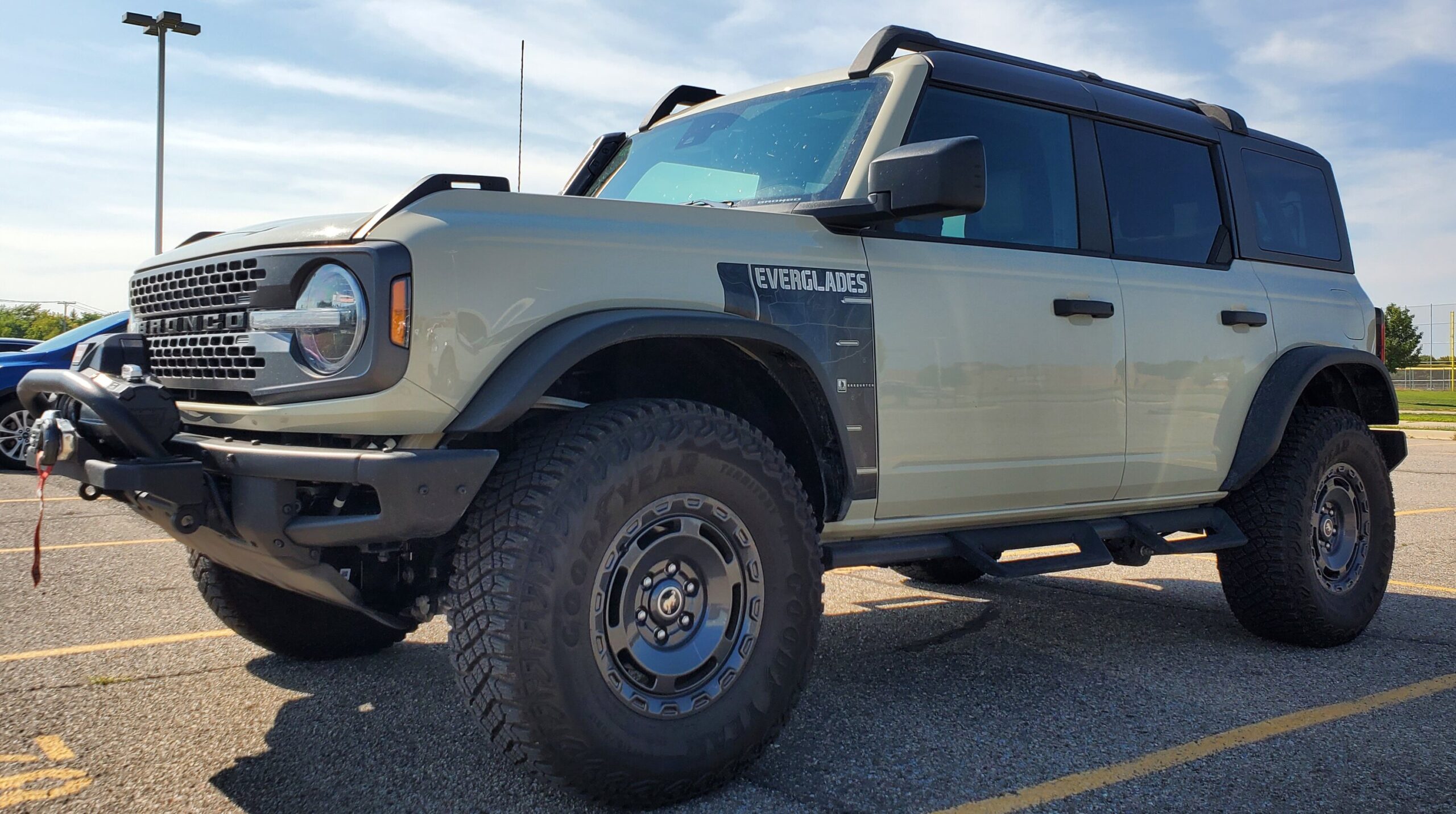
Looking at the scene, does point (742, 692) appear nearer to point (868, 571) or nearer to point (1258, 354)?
point (1258, 354)

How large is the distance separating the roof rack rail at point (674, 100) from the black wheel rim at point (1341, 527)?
315 cm

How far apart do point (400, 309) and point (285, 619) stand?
A: 1882mm

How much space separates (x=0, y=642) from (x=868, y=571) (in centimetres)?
427

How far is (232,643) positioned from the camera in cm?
448

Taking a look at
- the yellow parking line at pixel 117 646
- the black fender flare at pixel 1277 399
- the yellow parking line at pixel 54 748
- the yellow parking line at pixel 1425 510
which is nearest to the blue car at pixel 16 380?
the yellow parking line at pixel 117 646

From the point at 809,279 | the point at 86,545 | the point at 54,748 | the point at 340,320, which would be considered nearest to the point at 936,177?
the point at 809,279

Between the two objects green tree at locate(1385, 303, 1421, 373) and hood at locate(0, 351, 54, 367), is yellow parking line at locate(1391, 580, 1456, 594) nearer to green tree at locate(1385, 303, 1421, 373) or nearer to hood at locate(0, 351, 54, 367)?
hood at locate(0, 351, 54, 367)

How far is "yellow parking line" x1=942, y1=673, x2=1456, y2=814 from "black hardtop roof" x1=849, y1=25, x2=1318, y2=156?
2295 millimetres

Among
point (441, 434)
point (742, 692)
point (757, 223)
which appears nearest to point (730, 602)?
point (742, 692)

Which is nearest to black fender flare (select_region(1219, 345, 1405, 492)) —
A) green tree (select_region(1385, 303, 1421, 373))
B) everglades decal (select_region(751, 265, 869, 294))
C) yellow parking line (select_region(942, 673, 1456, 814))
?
yellow parking line (select_region(942, 673, 1456, 814))

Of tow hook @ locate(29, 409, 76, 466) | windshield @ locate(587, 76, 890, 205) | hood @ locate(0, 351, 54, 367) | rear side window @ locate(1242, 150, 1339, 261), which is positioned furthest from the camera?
hood @ locate(0, 351, 54, 367)

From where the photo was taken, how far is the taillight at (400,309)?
2617mm

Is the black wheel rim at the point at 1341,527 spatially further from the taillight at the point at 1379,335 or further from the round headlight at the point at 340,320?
the round headlight at the point at 340,320

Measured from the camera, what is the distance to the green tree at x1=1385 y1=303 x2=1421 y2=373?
2195 inches
